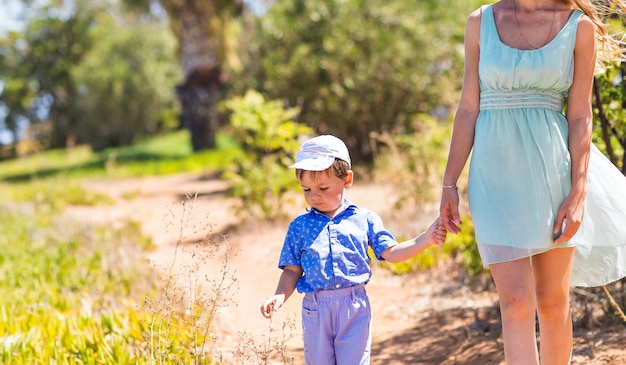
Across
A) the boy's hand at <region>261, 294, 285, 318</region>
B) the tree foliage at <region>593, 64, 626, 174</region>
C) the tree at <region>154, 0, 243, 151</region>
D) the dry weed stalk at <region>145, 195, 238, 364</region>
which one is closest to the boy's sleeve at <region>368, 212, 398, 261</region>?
the boy's hand at <region>261, 294, 285, 318</region>

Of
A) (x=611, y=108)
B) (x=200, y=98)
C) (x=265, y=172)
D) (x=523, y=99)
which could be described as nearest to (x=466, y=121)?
(x=523, y=99)

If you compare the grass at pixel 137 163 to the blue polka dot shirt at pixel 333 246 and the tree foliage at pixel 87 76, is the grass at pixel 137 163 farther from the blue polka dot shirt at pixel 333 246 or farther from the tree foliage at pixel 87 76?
the blue polka dot shirt at pixel 333 246

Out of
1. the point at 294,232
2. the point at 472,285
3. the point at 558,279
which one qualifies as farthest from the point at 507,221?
the point at 472,285

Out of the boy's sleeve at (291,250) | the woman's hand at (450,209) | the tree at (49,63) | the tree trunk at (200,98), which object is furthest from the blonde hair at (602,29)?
the tree at (49,63)

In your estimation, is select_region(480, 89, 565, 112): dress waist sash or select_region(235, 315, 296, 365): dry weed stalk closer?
select_region(480, 89, 565, 112): dress waist sash

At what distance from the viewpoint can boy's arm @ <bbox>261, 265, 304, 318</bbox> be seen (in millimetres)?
2619

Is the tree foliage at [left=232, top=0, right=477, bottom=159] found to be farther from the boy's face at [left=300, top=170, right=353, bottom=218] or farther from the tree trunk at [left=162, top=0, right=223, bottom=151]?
the boy's face at [left=300, top=170, right=353, bottom=218]

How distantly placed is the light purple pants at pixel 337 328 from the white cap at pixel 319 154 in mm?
449

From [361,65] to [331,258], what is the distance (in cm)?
825

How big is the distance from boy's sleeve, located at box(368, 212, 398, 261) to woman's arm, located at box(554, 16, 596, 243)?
0.58 meters

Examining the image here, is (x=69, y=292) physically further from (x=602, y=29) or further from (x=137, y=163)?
(x=137, y=163)

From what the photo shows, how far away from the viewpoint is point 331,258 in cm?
268

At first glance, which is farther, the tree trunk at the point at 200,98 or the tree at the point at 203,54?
the tree trunk at the point at 200,98

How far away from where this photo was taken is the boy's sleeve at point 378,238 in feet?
9.04
